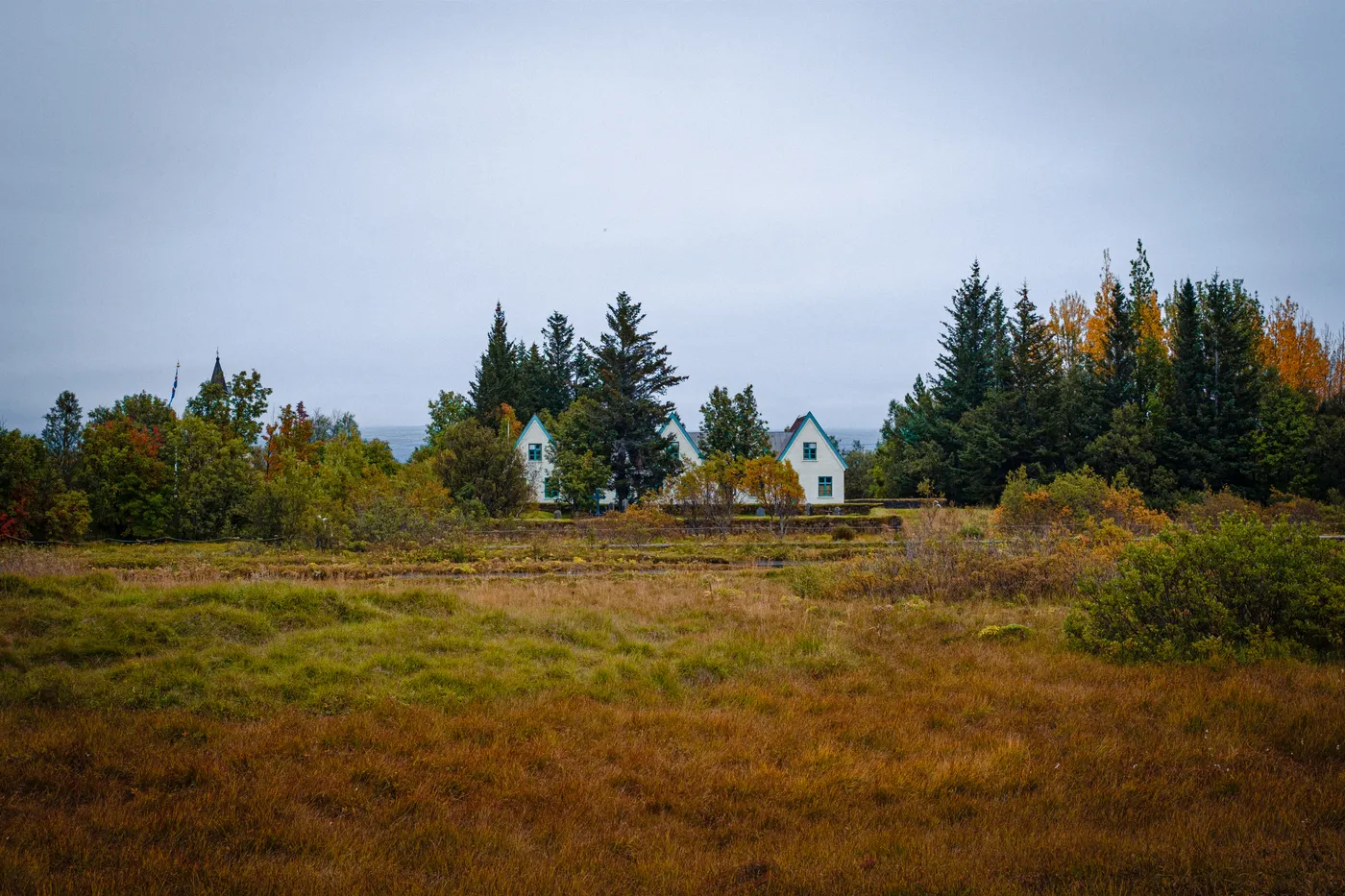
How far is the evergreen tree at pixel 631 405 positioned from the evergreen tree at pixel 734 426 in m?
2.84

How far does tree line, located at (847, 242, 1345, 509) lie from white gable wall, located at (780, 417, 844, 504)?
3460 mm

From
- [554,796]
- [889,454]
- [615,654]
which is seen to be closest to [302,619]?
[615,654]

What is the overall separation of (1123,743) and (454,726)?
573 centimetres

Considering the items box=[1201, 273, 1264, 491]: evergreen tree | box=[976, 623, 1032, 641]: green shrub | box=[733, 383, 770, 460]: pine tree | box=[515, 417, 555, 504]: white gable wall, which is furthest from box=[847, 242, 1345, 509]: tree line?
box=[976, 623, 1032, 641]: green shrub

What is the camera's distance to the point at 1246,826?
4883 mm

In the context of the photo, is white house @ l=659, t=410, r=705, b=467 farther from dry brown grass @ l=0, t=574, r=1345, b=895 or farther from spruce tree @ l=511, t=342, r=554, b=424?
dry brown grass @ l=0, t=574, r=1345, b=895

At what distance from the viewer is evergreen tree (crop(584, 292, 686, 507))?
43.1 metres

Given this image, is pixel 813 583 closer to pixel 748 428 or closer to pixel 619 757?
pixel 619 757

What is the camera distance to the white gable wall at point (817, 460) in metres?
49.6

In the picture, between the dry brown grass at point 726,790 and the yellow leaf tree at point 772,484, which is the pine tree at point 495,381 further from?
the dry brown grass at point 726,790

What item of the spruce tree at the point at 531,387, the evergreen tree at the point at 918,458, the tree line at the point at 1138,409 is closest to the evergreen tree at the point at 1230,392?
the tree line at the point at 1138,409

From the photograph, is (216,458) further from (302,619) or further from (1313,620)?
(1313,620)

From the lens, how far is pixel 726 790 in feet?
18.5

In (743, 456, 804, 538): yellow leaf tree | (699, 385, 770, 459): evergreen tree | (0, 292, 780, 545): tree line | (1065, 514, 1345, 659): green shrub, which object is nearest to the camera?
(1065, 514, 1345, 659): green shrub
